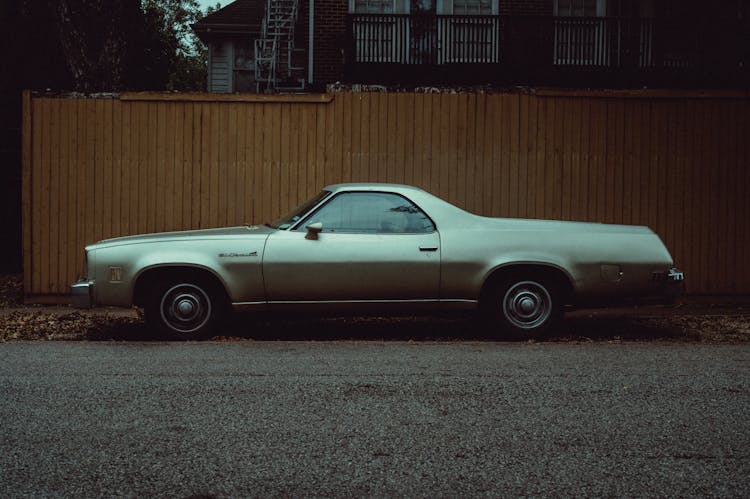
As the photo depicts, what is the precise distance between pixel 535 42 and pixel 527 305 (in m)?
11.0

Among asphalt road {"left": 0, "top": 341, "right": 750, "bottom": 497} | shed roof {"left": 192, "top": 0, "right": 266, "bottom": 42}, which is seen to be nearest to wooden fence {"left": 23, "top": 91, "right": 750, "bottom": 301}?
asphalt road {"left": 0, "top": 341, "right": 750, "bottom": 497}

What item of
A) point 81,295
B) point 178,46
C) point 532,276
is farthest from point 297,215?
point 178,46

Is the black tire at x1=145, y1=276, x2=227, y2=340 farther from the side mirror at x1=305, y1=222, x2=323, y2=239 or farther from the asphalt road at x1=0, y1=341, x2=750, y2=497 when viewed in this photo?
the side mirror at x1=305, y1=222, x2=323, y2=239

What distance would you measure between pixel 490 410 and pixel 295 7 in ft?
59.6

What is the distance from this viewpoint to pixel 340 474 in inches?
165

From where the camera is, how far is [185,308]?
26.8ft

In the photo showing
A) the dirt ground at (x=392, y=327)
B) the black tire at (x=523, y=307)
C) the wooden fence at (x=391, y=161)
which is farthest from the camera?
the wooden fence at (x=391, y=161)

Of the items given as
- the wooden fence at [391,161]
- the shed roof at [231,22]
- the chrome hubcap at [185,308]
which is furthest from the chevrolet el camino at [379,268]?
the shed roof at [231,22]

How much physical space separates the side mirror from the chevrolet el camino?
13 millimetres

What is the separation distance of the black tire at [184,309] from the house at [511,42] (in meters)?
10.8

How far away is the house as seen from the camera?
707 inches

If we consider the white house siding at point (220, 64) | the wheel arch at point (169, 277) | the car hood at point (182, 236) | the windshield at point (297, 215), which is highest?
the white house siding at point (220, 64)

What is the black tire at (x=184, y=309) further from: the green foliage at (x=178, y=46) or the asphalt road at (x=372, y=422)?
the green foliage at (x=178, y=46)

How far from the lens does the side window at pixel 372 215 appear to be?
8.41m
